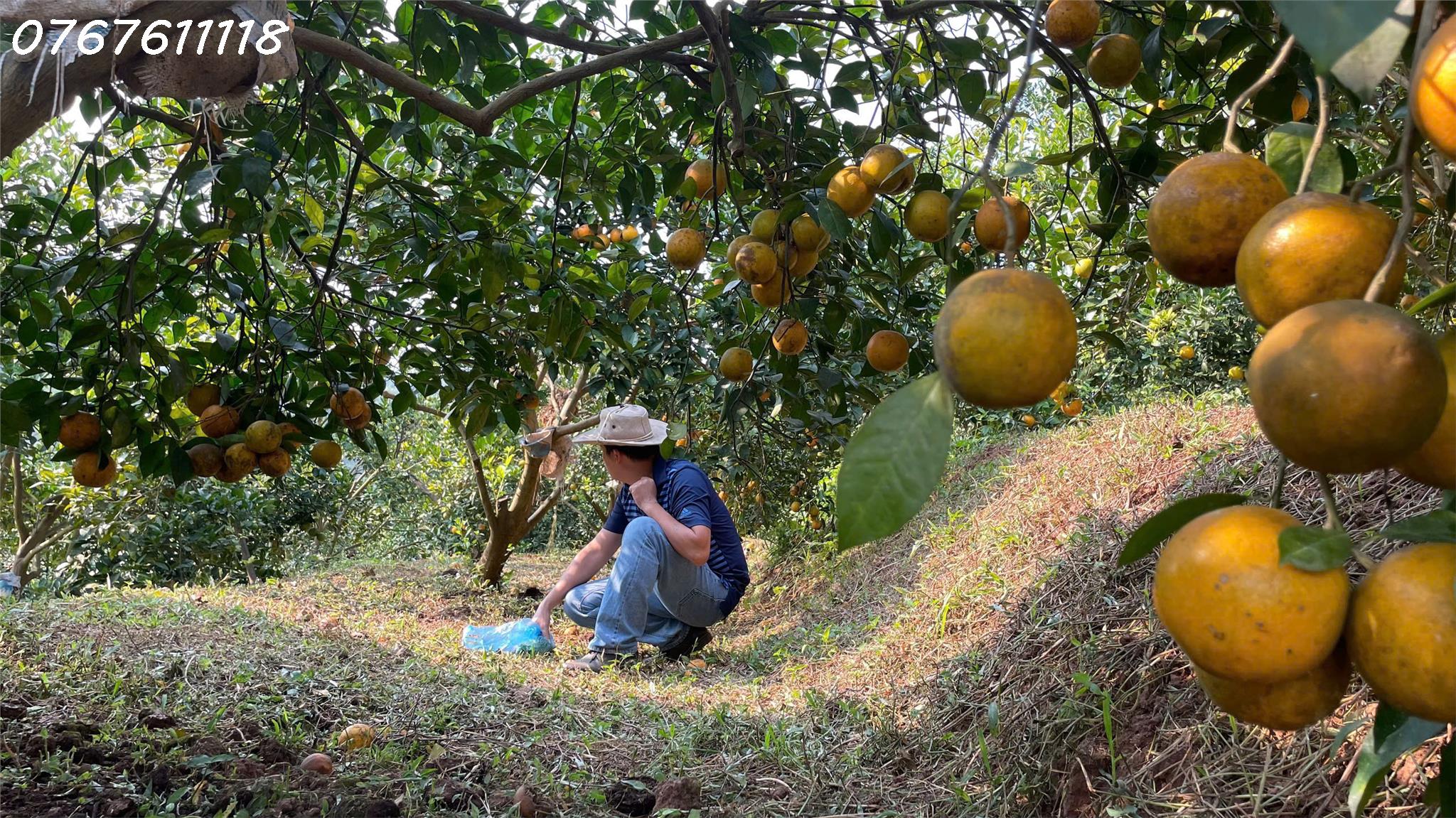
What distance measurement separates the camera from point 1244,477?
2770 mm

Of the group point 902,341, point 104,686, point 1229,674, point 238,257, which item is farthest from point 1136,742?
point 104,686

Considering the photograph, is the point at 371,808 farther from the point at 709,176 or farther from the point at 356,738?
the point at 709,176

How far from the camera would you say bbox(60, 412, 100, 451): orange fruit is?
6.74 ft

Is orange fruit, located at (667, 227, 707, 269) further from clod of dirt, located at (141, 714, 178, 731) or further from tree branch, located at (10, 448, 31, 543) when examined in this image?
tree branch, located at (10, 448, 31, 543)

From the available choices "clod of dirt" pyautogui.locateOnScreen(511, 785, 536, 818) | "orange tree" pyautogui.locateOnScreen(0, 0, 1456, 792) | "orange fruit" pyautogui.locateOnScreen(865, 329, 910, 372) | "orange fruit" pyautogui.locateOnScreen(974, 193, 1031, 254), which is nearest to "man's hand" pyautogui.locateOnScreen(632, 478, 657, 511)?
"orange tree" pyautogui.locateOnScreen(0, 0, 1456, 792)

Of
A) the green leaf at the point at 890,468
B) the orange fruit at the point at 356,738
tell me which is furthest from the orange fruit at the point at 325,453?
the green leaf at the point at 890,468

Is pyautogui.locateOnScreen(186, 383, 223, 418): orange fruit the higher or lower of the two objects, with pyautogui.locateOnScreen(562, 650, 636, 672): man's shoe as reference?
higher

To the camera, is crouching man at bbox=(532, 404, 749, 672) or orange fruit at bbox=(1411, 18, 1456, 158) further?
crouching man at bbox=(532, 404, 749, 672)

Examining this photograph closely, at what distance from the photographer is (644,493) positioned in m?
4.75

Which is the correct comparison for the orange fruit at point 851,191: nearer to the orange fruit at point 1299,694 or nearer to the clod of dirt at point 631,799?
the orange fruit at point 1299,694

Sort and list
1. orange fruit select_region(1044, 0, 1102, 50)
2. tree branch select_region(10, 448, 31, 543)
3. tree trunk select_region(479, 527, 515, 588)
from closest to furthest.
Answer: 1. orange fruit select_region(1044, 0, 1102, 50)
2. tree branch select_region(10, 448, 31, 543)
3. tree trunk select_region(479, 527, 515, 588)

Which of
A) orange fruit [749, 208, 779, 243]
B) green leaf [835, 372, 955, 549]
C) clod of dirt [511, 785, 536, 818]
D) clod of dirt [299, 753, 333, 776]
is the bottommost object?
clod of dirt [511, 785, 536, 818]

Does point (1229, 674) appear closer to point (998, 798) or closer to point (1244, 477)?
point (998, 798)

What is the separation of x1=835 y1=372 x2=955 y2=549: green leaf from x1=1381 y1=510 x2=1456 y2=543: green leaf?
0.26 metres
